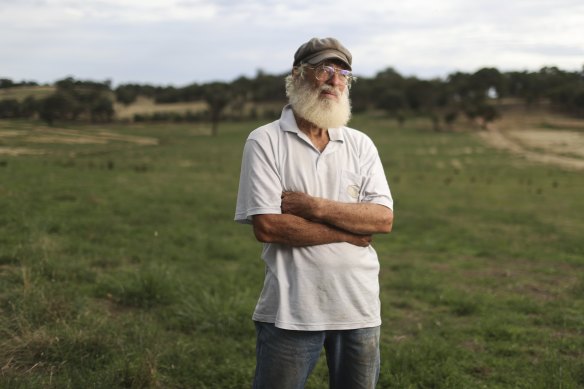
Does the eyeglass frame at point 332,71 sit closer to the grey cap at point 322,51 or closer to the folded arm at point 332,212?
the grey cap at point 322,51

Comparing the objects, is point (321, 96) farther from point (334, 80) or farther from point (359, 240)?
point (359, 240)

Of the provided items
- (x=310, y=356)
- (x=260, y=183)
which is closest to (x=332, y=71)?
(x=260, y=183)

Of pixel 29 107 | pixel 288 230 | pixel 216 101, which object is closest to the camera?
pixel 288 230

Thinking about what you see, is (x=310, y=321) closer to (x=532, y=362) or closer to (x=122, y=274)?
(x=532, y=362)

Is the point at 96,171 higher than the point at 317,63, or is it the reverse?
the point at 317,63

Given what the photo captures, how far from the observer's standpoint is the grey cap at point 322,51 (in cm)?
328

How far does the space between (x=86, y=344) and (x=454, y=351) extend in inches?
142

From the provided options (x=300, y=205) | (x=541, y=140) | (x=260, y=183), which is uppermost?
(x=260, y=183)

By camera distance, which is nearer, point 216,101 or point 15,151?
point 15,151

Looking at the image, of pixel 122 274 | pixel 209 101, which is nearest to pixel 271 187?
pixel 122 274

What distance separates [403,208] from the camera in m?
19.1

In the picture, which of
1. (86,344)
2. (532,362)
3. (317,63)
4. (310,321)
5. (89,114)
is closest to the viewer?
(310,321)

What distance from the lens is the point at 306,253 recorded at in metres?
3.15

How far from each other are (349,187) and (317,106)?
19.6 inches
